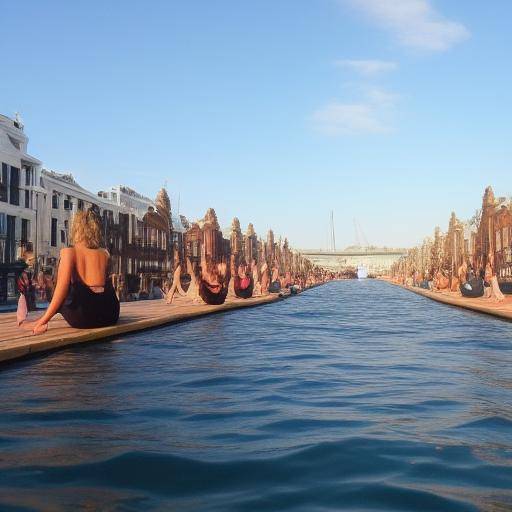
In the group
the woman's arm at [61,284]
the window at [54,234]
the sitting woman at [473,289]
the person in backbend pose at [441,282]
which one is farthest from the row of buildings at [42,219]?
the person in backbend pose at [441,282]

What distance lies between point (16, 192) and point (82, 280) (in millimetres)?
30822

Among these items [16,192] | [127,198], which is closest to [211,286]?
[16,192]

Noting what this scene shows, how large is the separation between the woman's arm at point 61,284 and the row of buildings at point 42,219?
17.9 metres

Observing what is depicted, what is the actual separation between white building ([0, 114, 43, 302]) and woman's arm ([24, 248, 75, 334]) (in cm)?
2516

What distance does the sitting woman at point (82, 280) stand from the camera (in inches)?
428

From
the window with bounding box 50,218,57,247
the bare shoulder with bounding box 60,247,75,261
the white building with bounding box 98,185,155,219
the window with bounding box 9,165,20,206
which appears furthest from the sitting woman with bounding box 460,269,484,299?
the white building with bounding box 98,185,155,219

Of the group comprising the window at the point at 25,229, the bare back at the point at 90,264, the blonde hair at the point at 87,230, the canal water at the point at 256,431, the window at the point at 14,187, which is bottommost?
the canal water at the point at 256,431

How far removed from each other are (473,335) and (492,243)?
25061mm

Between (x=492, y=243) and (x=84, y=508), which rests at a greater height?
(x=492, y=243)

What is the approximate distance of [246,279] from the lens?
32.3 metres

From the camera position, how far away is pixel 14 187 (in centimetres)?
3894

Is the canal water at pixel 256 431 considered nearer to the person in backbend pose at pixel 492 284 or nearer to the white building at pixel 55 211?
the person in backbend pose at pixel 492 284

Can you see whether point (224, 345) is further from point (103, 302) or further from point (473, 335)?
point (473, 335)

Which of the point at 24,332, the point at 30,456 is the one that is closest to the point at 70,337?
the point at 24,332
